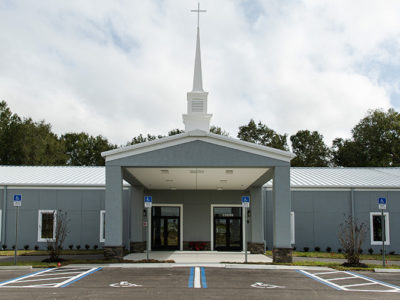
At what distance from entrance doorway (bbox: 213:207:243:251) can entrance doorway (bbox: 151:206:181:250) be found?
217cm

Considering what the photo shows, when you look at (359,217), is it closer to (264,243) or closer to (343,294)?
(264,243)

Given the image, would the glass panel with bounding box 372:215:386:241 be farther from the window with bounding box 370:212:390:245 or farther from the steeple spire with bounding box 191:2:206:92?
the steeple spire with bounding box 191:2:206:92

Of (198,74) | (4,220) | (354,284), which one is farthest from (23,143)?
(354,284)

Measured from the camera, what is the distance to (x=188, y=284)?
12.8 m

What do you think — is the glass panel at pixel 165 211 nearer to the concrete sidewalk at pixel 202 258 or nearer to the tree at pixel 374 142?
the concrete sidewalk at pixel 202 258

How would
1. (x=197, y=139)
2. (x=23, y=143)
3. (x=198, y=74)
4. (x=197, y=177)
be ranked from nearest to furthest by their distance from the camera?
(x=197, y=139) → (x=197, y=177) → (x=198, y=74) → (x=23, y=143)

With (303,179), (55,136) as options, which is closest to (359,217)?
(303,179)

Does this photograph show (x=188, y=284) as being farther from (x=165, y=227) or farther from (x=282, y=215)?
(x=165, y=227)

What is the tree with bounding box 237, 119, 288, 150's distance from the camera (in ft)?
191

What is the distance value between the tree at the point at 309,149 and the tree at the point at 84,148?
22.9m

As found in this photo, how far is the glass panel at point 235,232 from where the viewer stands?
27.0 m

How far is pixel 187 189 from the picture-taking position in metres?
27.2

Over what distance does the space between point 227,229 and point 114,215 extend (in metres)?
10.2

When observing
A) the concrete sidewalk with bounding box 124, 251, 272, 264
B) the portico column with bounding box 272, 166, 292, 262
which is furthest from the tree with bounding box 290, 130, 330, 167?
the portico column with bounding box 272, 166, 292, 262
